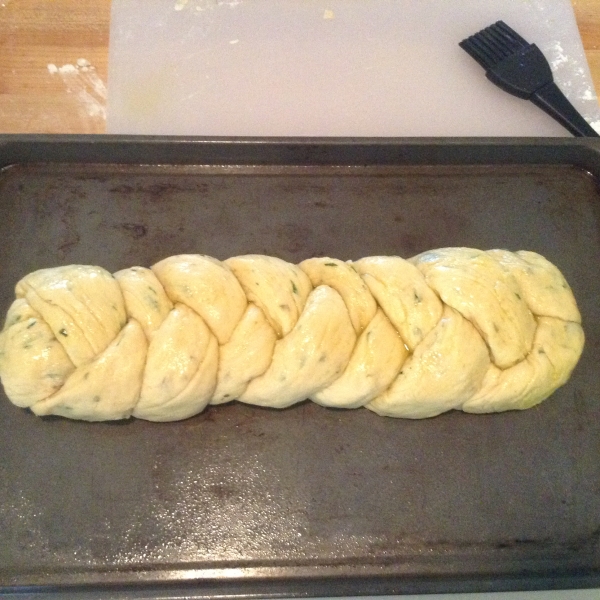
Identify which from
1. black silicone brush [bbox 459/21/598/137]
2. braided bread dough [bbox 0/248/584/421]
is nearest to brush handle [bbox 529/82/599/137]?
black silicone brush [bbox 459/21/598/137]

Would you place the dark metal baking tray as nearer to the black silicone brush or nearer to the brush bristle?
the black silicone brush

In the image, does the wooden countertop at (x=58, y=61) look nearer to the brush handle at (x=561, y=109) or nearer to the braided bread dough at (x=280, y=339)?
the brush handle at (x=561, y=109)

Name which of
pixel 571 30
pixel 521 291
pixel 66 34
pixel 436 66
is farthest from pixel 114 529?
pixel 571 30

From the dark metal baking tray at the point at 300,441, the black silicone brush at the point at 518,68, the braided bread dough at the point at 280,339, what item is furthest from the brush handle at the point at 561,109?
the braided bread dough at the point at 280,339

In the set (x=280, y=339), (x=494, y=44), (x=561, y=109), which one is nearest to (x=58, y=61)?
(x=280, y=339)

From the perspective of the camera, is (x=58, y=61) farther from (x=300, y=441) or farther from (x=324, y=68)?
(x=300, y=441)

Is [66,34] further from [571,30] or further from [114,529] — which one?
[571,30]

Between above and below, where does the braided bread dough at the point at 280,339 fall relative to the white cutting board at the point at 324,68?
below
